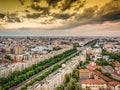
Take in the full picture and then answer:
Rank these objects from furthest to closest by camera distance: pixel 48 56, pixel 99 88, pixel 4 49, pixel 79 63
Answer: pixel 4 49 → pixel 48 56 → pixel 79 63 → pixel 99 88

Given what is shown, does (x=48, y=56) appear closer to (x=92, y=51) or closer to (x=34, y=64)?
(x=34, y=64)

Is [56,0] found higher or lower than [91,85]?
higher

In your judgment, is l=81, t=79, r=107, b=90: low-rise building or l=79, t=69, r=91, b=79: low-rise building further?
l=79, t=69, r=91, b=79: low-rise building

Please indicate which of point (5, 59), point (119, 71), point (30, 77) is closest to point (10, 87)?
point (30, 77)

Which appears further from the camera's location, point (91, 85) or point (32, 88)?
point (91, 85)

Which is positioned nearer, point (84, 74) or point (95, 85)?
point (95, 85)

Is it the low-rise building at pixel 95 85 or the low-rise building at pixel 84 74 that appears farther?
the low-rise building at pixel 84 74

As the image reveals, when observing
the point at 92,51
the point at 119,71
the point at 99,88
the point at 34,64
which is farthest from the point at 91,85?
the point at 92,51

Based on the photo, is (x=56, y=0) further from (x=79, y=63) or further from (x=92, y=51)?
(x=92, y=51)

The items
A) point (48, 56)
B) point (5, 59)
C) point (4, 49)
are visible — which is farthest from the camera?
point (4, 49)
